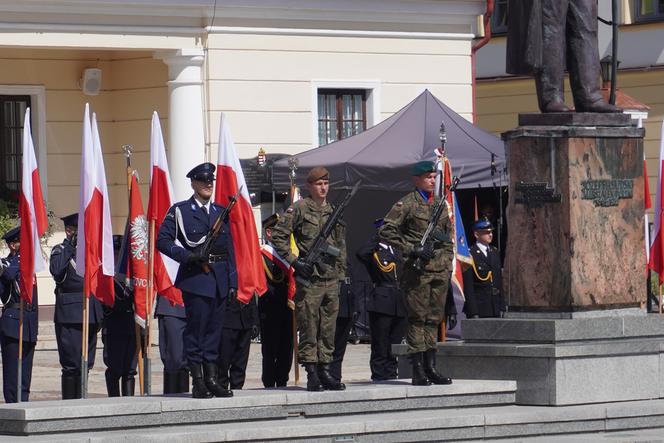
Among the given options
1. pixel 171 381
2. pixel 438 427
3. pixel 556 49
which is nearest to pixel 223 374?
pixel 171 381

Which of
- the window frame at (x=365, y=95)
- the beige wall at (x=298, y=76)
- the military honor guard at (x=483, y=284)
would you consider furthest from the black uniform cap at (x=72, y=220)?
the window frame at (x=365, y=95)

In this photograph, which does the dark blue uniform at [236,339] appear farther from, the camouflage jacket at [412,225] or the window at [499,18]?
the window at [499,18]

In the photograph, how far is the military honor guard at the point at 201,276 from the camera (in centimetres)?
1318

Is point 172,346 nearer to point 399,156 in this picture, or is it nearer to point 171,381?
point 171,381

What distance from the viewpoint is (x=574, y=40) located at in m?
14.9

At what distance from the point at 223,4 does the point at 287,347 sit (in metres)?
8.65

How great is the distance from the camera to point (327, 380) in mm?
13555

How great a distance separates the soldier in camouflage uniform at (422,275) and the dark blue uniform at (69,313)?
285 centimetres

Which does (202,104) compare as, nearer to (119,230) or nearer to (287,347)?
(119,230)

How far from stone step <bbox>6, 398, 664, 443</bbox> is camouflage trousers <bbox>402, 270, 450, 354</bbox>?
62 centimetres

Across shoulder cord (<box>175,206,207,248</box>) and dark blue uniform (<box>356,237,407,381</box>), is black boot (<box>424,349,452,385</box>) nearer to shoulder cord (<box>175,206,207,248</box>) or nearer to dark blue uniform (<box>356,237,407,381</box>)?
shoulder cord (<box>175,206,207,248</box>)

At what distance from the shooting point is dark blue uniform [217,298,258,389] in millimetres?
15266

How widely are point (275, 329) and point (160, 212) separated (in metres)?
1.38

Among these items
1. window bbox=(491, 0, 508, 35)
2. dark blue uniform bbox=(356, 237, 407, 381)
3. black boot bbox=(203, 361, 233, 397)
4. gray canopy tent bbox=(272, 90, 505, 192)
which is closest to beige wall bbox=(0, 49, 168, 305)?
gray canopy tent bbox=(272, 90, 505, 192)
